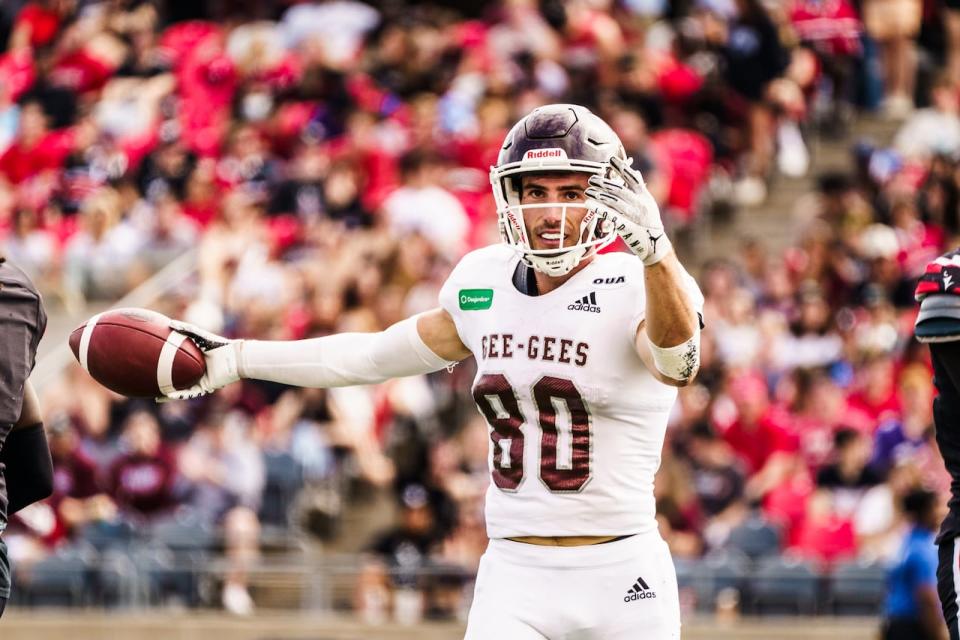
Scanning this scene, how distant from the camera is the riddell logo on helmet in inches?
209

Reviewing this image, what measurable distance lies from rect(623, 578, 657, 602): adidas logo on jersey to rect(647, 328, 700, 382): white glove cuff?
585 millimetres

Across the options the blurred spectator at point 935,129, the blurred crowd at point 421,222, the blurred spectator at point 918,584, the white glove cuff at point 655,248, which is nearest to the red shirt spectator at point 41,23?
the blurred crowd at point 421,222

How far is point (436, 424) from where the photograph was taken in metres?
12.1

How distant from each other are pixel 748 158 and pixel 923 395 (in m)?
4.30

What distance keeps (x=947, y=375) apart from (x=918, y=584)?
13.1 ft

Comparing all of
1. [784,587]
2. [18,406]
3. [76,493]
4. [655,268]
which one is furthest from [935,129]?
[18,406]

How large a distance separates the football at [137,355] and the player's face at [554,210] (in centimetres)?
110

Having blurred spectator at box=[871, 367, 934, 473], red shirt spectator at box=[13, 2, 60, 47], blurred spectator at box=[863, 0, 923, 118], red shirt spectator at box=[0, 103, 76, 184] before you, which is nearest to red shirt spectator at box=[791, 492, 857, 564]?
blurred spectator at box=[871, 367, 934, 473]

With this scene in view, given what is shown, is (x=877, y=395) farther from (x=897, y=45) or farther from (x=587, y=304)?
(x=587, y=304)

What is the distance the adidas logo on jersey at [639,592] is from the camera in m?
5.24

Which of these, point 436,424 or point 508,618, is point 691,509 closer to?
point 436,424

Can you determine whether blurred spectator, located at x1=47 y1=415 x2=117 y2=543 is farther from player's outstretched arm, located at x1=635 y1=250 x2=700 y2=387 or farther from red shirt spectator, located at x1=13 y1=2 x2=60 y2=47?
player's outstretched arm, located at x1=635 y1=250 x2=700 y2=387

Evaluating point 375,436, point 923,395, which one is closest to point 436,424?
point 375,436

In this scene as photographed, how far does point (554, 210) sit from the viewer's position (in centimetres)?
529
